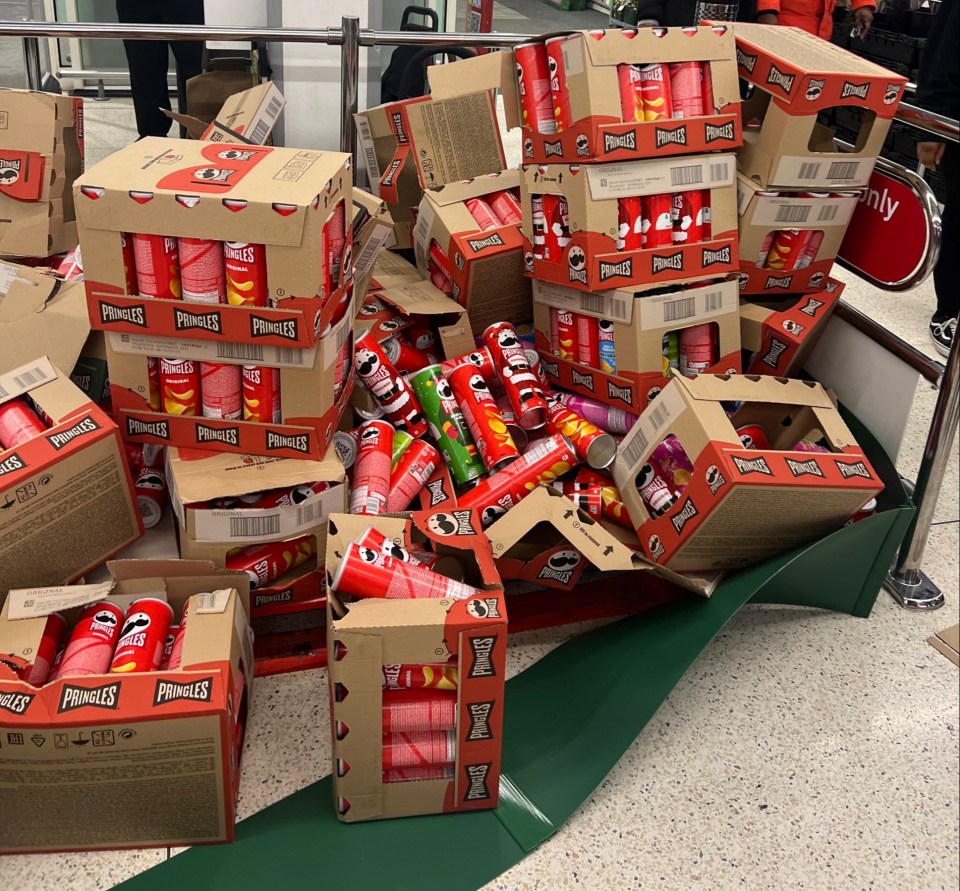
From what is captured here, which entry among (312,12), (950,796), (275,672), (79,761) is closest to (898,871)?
(950,796)

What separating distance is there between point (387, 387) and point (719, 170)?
0.96 meters

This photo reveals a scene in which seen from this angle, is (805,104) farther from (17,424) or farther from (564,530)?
(17,424)

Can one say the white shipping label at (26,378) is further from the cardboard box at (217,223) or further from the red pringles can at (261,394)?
the red pringles can at (261,394)

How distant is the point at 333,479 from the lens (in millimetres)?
1875

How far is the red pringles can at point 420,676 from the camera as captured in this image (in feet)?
4.98

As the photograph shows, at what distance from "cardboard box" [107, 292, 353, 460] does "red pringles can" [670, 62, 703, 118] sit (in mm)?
952

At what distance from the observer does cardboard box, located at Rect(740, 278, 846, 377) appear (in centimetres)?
234

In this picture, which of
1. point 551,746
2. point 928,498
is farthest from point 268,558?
point 928,498

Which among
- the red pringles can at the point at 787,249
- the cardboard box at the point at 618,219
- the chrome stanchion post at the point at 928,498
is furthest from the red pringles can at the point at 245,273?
the chrome stanchion post at the point at 928,498

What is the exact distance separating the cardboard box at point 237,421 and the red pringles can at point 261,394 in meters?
0.01

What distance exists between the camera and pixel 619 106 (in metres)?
2.05

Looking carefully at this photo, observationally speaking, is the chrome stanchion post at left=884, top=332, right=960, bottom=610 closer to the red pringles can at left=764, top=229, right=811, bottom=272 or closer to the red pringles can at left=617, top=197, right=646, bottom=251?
the red pringles can at left=764, top=229, right=811, bottom=272

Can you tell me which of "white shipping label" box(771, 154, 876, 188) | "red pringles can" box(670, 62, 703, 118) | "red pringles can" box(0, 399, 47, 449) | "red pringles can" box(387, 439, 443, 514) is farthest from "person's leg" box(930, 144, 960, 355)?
"red pringles can" box(0, 399, 47, 449)

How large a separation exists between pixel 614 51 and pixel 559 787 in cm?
156
